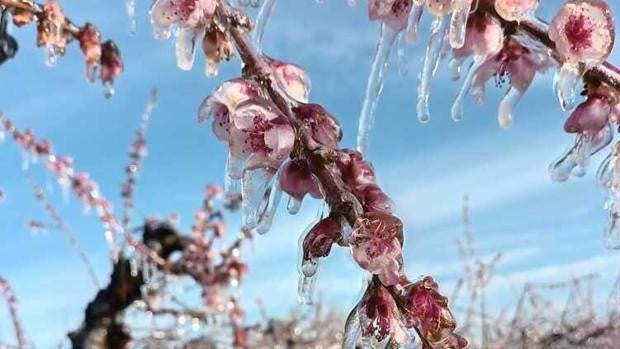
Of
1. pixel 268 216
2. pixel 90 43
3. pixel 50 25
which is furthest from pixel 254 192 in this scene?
pixel 90 43

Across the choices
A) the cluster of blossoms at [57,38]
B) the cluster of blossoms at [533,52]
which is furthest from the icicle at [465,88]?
the cluster of blossoms at [57,38]

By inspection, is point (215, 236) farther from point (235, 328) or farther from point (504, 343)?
point (504, 343)

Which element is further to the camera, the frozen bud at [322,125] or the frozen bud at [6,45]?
the frozen bud at [6,45]

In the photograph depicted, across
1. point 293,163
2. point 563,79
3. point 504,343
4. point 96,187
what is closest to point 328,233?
point 293,163

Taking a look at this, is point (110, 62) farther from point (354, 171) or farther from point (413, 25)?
point (354, 171)

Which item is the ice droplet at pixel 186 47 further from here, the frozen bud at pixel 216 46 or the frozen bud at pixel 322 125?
the frozen bud at pixel 322 125

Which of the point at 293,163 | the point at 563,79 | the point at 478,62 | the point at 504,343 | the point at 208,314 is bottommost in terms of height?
the point at 293,163
